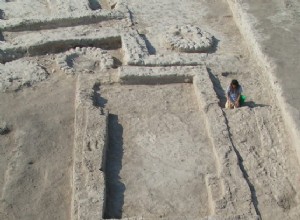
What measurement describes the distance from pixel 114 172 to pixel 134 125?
884mm

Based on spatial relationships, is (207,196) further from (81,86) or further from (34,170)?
(81,86)

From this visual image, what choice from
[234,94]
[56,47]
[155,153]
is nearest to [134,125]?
[155,153]

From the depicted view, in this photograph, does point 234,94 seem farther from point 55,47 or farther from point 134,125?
point 55,47

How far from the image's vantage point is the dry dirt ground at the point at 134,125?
5.16 meters

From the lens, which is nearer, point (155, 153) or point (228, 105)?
point (155, 153)

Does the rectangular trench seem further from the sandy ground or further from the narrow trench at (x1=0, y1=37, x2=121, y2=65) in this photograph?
the narrow trench at (x1=0, y1=37, x2=121, y2=65)

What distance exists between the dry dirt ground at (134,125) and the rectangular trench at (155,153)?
14mm

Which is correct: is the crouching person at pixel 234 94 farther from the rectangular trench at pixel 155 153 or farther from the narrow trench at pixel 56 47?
the narrow trench at pixel 56 47

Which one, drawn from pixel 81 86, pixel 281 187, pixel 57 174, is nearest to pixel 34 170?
pixel 57 174

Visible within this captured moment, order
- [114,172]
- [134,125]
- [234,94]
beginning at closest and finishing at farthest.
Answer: [114,172]
[134,125]
[234,94]

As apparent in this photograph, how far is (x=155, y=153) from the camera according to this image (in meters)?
5.79

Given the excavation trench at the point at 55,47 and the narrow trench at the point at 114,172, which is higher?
the narrow trench at the point at 114,172

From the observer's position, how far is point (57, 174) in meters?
5.50

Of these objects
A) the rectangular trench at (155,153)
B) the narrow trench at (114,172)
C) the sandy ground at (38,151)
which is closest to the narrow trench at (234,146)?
the rectangular trench at (155,153)
